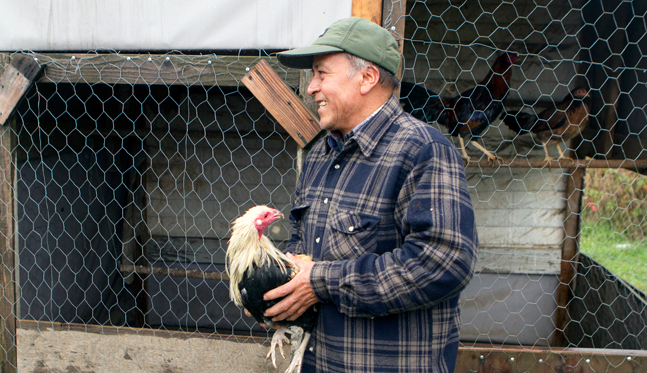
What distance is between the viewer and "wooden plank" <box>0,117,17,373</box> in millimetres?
1943

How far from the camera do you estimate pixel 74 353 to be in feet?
6.67

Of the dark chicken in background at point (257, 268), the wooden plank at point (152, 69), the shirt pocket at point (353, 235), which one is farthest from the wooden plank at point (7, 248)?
the shirt pocket at point (353, 235)

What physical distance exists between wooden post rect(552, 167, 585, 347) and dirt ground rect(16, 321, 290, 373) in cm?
246

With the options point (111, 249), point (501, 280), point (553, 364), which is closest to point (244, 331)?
point (111, 249)

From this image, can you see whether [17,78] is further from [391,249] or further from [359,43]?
[391,249]

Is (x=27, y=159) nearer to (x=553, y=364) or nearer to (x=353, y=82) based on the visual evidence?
(x=353, y=82)

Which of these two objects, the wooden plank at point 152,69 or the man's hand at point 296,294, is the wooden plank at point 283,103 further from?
the man's hand at point 296,294

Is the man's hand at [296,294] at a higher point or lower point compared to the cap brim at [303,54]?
lower

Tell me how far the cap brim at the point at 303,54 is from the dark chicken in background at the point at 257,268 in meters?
0.46

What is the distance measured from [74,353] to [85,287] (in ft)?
3.93

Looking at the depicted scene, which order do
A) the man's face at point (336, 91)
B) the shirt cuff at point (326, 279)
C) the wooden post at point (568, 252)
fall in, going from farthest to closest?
the wooden post at point (568, 252), the man's face at point (336, 91), the shirt cuff at point (326, 279)

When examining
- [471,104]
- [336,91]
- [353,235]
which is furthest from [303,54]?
[471,104]

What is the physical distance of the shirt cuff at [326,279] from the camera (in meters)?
1.02

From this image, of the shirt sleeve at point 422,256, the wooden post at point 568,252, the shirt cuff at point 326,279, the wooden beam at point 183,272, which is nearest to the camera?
the shirt sleeve at point 422,256
